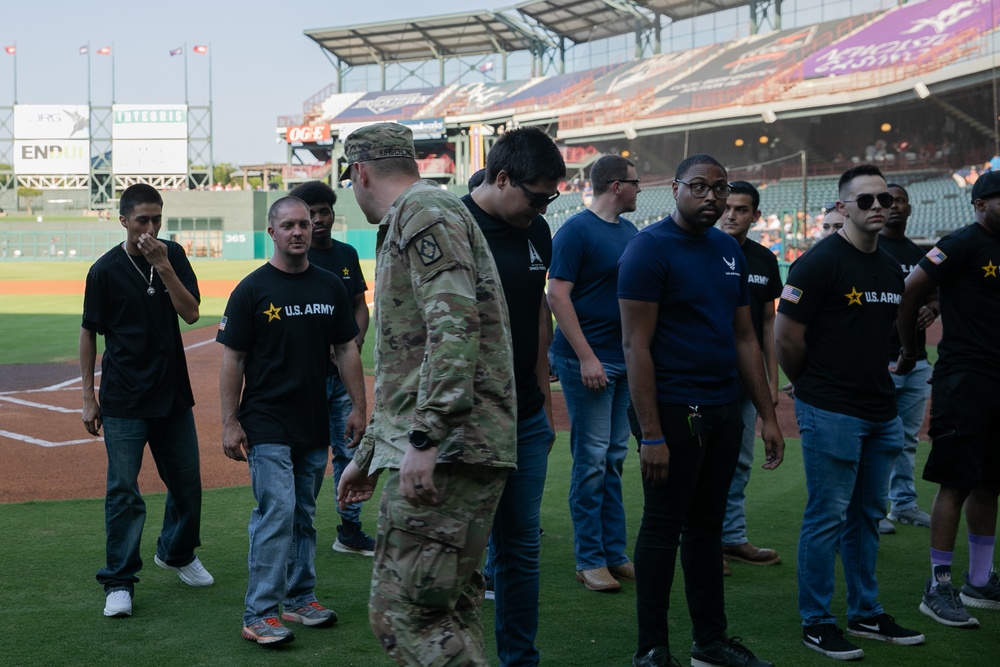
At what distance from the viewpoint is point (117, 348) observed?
5066 millimetres

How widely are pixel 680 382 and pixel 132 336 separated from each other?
284 cm

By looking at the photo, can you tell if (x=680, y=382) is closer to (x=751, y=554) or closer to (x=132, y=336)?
(x=751, y=554)

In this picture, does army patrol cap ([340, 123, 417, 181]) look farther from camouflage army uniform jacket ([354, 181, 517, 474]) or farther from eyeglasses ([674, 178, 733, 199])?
eyeglasses ([674, 178, 733, 199])

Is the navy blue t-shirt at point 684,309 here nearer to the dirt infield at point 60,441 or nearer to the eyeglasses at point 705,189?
the eyeglasses at point 705,189

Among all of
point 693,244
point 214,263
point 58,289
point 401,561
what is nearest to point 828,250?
point 693,244

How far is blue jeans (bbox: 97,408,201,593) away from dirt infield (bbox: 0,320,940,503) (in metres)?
2.44

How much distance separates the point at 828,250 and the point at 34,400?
10272 mm

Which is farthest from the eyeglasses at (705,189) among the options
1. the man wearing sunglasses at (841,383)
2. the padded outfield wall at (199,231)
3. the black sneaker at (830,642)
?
the padded outfield wall at (199,231)

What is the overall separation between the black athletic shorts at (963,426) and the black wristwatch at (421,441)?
10.4 feet

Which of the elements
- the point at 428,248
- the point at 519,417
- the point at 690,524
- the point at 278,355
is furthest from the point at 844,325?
the point at 278,355

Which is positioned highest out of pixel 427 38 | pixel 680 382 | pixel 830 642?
pixel 427 38

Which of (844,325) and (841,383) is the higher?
(844,325)

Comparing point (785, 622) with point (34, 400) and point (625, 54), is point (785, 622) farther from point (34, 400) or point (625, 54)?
point (625, 54)

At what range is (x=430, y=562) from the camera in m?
2.79
